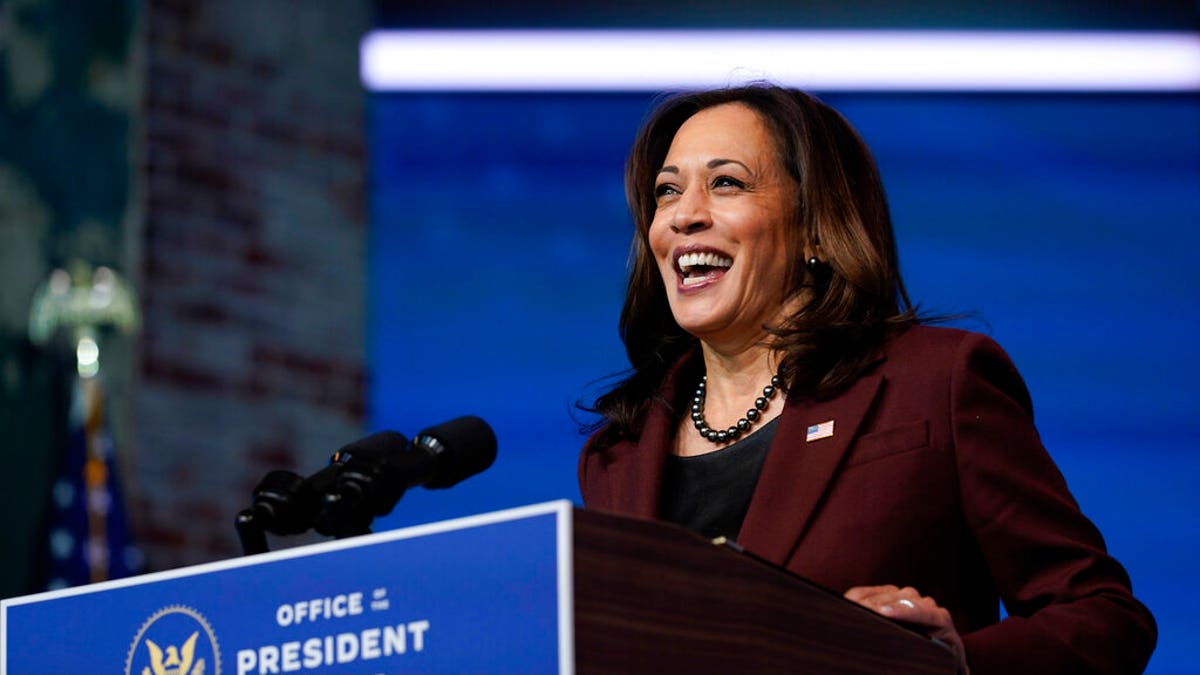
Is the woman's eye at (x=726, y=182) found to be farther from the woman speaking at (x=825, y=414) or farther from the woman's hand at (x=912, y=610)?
the woman's hand at (x=912, y=610)

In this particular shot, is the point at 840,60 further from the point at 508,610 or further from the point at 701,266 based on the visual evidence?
the point at 508,610

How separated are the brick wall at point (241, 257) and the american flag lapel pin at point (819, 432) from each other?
4109mm

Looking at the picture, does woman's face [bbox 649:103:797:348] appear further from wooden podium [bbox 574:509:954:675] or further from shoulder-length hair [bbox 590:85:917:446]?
wooden podium [bbox 574:509:954:675]

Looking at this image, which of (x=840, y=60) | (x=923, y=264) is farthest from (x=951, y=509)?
(x=840, y=60)

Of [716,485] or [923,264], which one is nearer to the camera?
[716,485]

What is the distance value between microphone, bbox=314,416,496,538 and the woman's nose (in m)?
0.55

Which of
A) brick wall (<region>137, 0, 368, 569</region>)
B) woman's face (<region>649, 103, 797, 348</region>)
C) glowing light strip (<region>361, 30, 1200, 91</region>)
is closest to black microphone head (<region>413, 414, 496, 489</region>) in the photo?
woman's face (<region>649, 103, 797, 348</region>)

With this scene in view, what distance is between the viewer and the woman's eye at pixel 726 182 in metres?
2.12

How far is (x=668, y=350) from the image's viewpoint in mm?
2273

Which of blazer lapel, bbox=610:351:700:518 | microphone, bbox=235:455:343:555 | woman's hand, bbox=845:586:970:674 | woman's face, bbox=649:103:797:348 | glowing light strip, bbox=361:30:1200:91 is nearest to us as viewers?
woman's hand, bbox=845:586:970:674

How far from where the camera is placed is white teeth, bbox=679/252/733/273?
209 centimetres

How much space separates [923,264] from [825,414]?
152 inches

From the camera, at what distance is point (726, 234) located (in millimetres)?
2088

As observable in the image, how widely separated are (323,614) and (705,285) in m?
0.89
